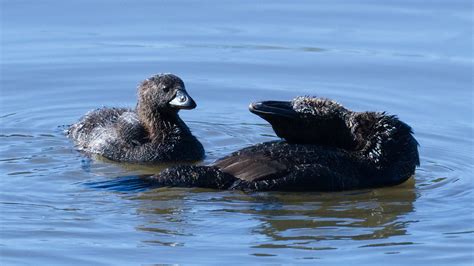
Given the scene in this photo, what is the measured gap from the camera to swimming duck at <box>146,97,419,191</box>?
39.2 ft

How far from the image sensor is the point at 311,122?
40.8ft

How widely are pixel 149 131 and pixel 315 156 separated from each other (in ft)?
7.98

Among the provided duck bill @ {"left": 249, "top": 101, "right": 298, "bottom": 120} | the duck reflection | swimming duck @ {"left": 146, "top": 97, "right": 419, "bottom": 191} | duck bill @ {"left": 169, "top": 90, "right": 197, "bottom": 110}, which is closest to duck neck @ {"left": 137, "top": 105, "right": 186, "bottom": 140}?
duck bill @ {"left": 169, "top": 90, "right": 197, "bottom": 110}

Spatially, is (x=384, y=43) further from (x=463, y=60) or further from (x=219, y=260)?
(x=219, y=260)

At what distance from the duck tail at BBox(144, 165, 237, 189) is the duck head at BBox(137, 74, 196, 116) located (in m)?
1.52

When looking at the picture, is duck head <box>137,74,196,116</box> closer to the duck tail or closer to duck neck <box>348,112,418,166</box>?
the duck tail

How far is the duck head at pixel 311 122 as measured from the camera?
12.4 meters

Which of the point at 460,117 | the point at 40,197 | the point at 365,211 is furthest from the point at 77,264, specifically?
the point at 460,117

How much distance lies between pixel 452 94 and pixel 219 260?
5998 mm

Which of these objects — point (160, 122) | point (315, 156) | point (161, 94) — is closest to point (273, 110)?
point (315, 156)

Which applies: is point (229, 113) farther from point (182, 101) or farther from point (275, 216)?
point (275, 216)

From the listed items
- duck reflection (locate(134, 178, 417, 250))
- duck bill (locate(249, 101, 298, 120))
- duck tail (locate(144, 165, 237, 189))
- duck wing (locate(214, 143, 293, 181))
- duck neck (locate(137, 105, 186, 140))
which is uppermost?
duck bill (locate(249, 101, 298, 120))

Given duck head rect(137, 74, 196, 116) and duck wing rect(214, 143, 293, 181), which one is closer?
duck wing rect(214, 143, 293, 181)

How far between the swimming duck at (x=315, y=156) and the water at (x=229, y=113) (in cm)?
13
